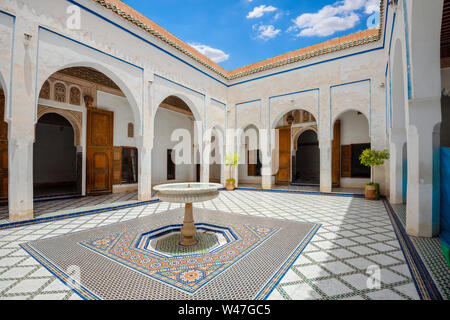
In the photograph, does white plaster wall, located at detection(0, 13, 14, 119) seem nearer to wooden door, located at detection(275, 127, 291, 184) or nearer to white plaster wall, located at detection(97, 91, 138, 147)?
white plaster wall, located at detection(97, 91, 138, 147)

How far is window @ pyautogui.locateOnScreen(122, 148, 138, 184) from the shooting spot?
25.9 ft

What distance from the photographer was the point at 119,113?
25.2ft

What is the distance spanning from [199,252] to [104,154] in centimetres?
581

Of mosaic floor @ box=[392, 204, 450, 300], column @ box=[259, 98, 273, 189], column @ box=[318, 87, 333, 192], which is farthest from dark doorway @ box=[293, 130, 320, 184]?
mosaic floor @ box=[392, 204, 450, 300]

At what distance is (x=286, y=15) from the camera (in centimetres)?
737

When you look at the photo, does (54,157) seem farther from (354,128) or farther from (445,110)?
(445,110)

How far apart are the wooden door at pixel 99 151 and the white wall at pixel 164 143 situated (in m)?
1.96

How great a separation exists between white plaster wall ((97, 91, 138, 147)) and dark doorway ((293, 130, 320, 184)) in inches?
359

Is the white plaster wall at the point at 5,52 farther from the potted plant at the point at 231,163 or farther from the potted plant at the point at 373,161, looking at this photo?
the potted plant at the point at 373,161

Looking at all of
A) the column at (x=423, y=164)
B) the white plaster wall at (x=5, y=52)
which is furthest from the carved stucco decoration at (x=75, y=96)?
the column at (x=423, y=164)

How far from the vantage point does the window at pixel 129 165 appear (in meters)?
7.89

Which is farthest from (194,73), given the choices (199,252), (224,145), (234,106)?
(199,252)
